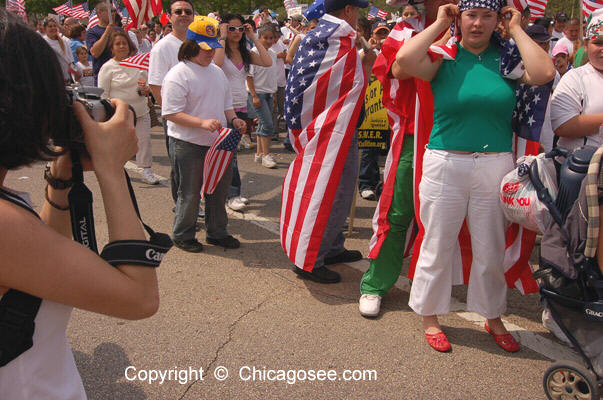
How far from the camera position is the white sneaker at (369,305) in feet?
11.1

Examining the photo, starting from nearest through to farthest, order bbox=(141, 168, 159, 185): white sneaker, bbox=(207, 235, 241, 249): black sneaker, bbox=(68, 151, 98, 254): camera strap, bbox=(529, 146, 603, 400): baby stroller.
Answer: bbox=(68, 151, 98, 254): camera strap → bbox=(529, 146, 603, 400): baby stroller → bbox=(207, 235, 241, 249): black sneaker → bbox=(141, 168, 159, 185): white sneaker

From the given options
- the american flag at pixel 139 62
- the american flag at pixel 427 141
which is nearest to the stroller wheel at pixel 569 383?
the american flag at pixel 427 141

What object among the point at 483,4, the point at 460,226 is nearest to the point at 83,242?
the point at 460,226

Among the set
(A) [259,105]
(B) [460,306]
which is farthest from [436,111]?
(A) [259,105]

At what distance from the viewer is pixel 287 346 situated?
3.05 meters

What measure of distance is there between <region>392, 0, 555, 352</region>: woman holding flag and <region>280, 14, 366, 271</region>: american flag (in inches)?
28.1

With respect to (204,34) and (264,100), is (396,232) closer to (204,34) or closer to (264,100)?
(204,34)

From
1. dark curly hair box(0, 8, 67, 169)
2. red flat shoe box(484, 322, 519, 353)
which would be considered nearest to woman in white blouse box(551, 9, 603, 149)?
red flat shoe box(484, 322, 519, 353)

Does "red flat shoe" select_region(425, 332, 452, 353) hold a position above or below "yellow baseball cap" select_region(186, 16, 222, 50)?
below

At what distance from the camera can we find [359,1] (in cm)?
369

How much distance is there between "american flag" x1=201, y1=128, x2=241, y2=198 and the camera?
429cm

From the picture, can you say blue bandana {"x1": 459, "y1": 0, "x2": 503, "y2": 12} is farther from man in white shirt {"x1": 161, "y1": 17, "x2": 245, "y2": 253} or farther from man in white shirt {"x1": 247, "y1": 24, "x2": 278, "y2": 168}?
man in white shirt {"x1": 247, "y1": 24, "x2": 278, "y2": 168}

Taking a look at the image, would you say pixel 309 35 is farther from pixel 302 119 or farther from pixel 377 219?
pixel 377 219

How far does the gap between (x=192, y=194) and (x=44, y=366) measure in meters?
3.34
